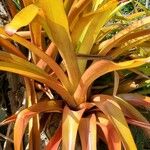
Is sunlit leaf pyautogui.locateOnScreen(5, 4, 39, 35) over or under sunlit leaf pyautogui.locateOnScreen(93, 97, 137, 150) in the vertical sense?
over

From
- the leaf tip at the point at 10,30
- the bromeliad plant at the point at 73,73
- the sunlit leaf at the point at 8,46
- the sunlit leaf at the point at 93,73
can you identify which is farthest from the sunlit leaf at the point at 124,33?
the leaf tip at the point at 10,30

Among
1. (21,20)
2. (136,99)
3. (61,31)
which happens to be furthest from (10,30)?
(136,99)

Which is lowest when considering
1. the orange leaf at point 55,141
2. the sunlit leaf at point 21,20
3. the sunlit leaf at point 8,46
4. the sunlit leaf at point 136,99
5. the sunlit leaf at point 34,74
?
the orange leaf at point 55,141

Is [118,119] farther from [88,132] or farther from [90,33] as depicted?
[90,33]

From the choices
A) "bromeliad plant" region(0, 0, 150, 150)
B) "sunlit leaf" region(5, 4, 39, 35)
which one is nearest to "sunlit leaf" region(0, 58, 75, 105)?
"bromeliad plant" region(0, 0, 150, 150)

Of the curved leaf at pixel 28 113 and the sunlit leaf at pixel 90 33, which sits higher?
the sunlit leaf at pixel 90 33

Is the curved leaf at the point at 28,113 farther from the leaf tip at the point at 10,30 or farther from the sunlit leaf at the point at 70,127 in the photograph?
the leaf tip at the point at 10,30

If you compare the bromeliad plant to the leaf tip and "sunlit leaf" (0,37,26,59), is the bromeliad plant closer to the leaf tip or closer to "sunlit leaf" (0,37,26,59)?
"sunlit leaf" (0,37,26,59)

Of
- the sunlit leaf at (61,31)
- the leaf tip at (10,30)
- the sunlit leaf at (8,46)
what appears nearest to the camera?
the leaf tip at (10,30)
